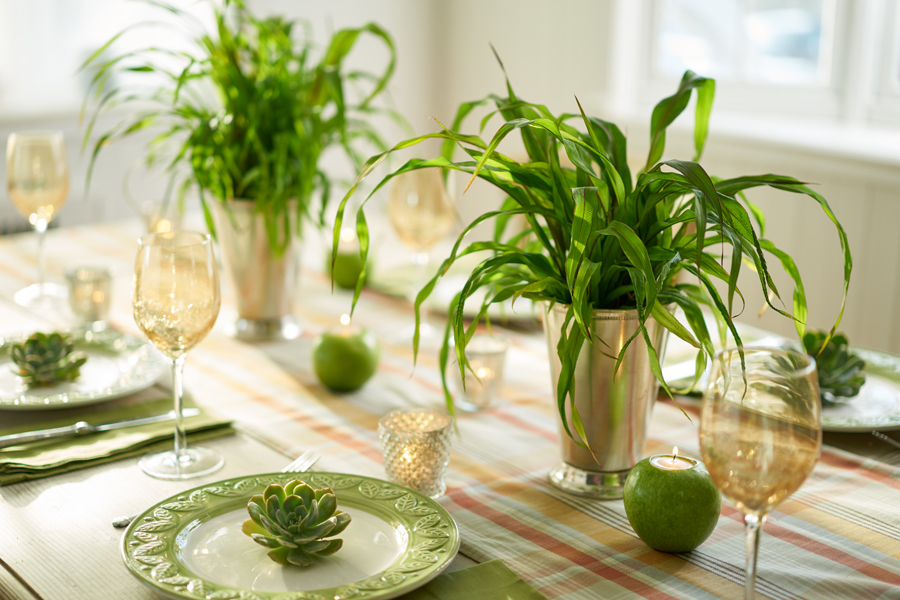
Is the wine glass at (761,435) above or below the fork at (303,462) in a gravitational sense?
above

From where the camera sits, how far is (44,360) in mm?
1055

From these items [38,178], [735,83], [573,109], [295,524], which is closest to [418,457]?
[295,524]

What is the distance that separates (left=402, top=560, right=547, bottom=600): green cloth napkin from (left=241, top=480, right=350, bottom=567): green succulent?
3.1 inches

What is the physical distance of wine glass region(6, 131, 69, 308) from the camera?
4.71 feet

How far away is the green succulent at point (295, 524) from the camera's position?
0.67 m

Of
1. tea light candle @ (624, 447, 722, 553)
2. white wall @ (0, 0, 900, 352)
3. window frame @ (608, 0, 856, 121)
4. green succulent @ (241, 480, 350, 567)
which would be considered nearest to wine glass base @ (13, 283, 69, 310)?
green succulent @ (241, 480, 350, 567)

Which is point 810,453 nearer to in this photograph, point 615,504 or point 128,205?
point 615,504

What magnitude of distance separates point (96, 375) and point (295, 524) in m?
0.54

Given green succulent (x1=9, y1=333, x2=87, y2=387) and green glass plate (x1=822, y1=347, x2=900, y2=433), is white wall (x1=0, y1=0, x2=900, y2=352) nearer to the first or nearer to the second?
green glass plate (x1=822, y1=347, x2=900, y2=433)

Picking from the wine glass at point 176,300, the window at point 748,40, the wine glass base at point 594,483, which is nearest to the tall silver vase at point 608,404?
the wine glass base at point 594,483

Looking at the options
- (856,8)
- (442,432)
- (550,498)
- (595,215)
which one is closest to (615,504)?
(550,498)

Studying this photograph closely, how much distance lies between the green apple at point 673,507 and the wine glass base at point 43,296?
111 centimetres

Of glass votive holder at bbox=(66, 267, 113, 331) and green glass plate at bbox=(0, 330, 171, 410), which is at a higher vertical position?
glass votive holder at bbox=(66, 267, 113, 331)

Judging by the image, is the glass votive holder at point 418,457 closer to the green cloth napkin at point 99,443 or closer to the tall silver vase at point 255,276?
the green cloth napkin at point 99,443
